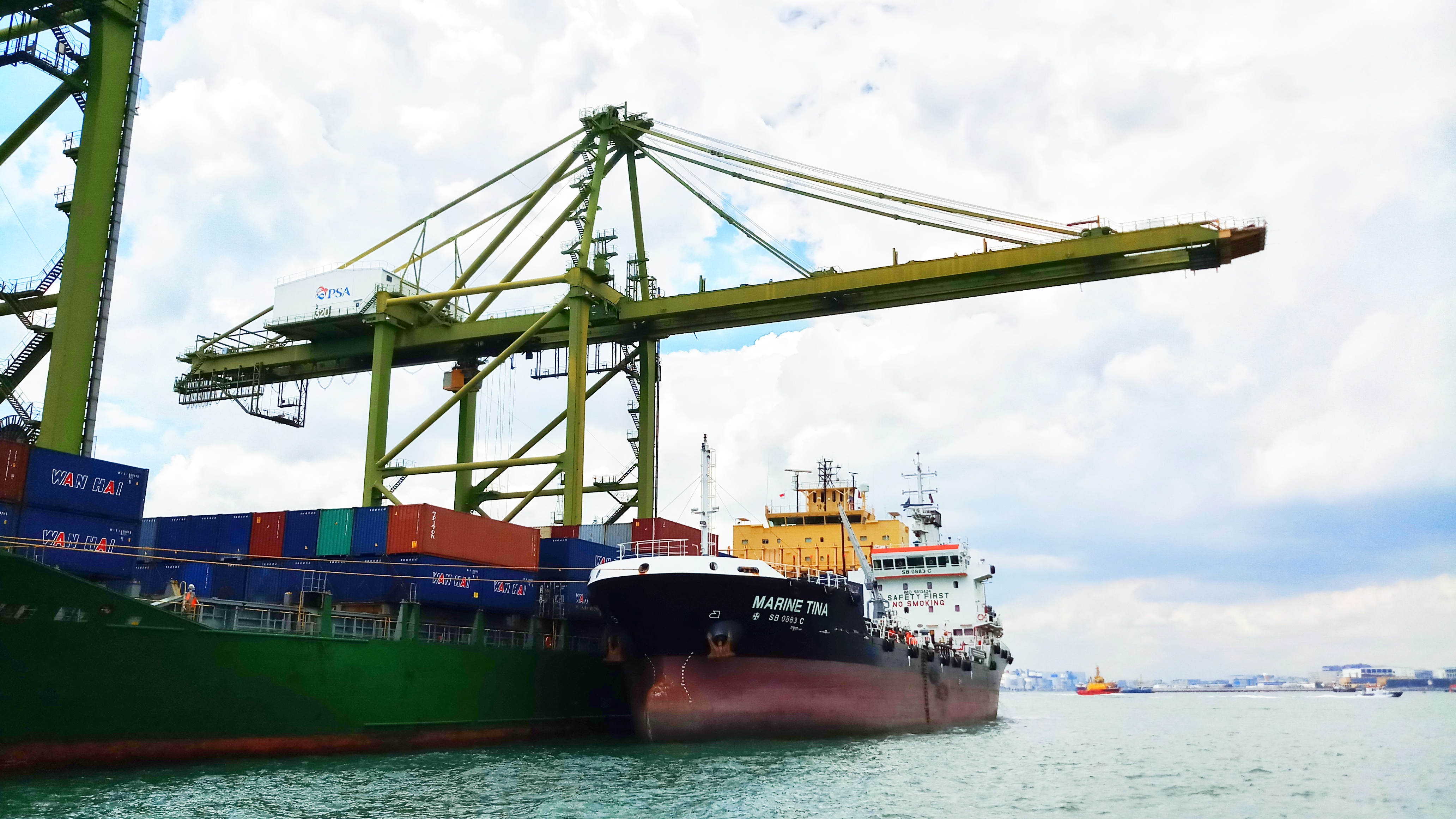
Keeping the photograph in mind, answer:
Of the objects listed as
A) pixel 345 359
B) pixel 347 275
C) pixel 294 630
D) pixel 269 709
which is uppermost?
pixel 347 275

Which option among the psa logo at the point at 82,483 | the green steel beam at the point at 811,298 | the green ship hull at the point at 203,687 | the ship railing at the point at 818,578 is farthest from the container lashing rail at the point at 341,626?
the green steel beam at the point at 811,298

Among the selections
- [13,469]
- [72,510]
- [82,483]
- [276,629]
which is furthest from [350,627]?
[13,469]

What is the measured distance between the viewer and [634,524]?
27562 mm

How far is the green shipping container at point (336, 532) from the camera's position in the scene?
2264 centimetres

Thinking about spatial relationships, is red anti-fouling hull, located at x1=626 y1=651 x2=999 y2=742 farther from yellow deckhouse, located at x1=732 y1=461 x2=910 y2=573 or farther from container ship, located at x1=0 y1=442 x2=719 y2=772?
yellow deckhouse, located at x1=732 y1=461 x2=910 y2=573

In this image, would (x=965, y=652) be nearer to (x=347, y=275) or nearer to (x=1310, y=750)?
(x=1310, y=750)

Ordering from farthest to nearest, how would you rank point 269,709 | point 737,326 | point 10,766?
1. point 737,326
2. point 269,709
3. point 10,766

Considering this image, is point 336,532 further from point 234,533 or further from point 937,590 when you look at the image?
point 937,590

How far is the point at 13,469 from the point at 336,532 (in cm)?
662

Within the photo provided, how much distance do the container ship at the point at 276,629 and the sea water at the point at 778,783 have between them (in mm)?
788

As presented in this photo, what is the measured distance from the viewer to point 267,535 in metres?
23.4

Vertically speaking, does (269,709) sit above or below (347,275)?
below

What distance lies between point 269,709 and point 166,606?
265cm

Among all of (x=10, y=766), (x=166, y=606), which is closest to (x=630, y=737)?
(x=166, y=606)
